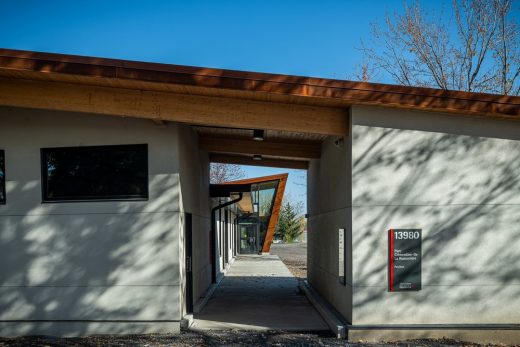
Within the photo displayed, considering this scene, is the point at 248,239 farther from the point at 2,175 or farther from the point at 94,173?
the point at 2,175

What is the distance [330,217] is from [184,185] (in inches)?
122

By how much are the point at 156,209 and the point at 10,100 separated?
2.89 m

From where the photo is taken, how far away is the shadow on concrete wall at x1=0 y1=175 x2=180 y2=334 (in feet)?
25.5

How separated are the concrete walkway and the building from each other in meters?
0.81

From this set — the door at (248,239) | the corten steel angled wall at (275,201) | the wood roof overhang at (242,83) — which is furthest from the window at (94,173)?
the door at (248,239)

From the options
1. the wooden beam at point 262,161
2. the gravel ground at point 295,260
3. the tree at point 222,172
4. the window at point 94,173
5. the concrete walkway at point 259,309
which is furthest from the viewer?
the tree at point 222,172

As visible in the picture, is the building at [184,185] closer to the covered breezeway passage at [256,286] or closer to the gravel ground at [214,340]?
the gravel ground at [214,340]

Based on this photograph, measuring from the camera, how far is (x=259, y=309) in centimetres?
1006

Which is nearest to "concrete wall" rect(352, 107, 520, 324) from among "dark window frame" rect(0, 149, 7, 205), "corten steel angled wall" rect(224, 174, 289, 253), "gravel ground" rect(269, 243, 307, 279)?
"dark window frame" rect(0, 149, 7, 205)

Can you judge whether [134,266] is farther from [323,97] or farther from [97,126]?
[323,97]

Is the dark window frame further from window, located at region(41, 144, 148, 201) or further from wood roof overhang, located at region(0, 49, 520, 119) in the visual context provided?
wood roof overhang, located at region(0, 49, 520, 119)

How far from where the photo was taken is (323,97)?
23.0 feet

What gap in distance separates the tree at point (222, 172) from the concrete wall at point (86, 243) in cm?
4128

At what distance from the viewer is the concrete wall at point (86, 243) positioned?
7.76m
